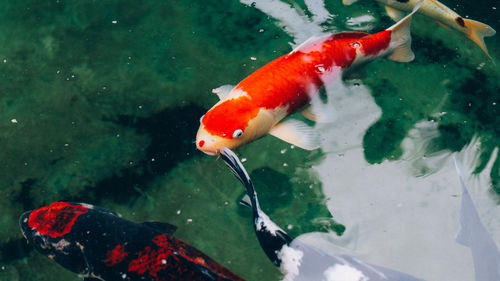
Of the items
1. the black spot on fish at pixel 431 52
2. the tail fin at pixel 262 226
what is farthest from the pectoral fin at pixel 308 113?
the black spot on fish at pixel 431 52

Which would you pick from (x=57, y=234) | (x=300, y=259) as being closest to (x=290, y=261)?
(x=300, y=259)

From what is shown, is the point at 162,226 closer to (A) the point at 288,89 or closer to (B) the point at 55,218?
(B) the point at 55,218

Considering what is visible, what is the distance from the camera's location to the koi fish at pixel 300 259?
245 centimetres

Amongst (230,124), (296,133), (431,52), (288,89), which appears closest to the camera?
(230,124)

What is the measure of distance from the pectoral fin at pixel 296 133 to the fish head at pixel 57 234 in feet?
3.52

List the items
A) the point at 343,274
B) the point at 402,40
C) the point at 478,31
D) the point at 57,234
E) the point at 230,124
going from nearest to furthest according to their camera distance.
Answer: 1. the point at 343,274
2. the point at 57,234
3. the point at 230,124
4. the point at 402,40
5. the point at 478,31

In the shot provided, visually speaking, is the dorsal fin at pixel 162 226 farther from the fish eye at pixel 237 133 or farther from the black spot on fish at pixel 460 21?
the black spot on fish at pixel 460 21

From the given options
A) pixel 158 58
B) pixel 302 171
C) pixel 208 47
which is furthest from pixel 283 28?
pixel 302 171

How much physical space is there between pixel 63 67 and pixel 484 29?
2.56 m

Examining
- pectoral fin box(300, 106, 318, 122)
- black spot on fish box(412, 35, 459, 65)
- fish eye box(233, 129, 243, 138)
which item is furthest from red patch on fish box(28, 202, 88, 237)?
black spot on fish box(412, 35, 459, 65)

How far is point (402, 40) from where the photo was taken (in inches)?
119

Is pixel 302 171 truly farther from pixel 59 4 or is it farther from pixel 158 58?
pixel 59 4

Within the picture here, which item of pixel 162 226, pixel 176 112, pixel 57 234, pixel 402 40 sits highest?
pixel 402 40

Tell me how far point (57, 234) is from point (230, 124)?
98 cm
